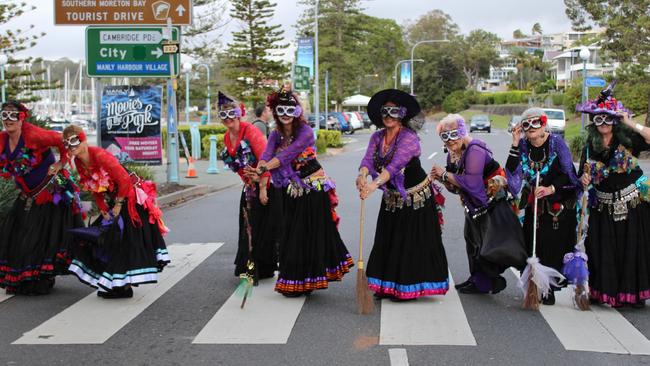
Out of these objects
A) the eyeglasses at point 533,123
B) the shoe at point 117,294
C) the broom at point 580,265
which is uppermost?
the eyeglasses at point 533,123

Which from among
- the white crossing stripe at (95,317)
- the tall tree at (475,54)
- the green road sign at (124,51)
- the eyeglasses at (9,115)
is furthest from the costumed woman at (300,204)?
the tall tree at (475,54)

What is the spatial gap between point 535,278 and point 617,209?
0.94 m

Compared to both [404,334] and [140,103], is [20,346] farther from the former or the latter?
[140,103]

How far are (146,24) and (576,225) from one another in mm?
12195

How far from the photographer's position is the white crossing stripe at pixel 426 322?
19.6ft

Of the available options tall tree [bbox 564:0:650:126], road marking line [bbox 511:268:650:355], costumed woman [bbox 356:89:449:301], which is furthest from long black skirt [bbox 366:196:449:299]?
tall tree [bbox 564:0:650:126]

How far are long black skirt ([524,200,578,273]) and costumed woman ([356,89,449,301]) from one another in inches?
35.0

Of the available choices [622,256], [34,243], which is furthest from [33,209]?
[622,256]

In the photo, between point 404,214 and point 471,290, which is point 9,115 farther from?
point 471,290

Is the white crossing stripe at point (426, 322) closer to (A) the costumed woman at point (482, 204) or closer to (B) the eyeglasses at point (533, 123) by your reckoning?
(A) the costumed woman at point (482, 204)

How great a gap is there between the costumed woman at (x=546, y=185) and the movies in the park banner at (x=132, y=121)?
11075mm

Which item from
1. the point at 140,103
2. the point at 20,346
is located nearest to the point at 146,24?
the point at 140,103

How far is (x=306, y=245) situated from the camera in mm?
7301

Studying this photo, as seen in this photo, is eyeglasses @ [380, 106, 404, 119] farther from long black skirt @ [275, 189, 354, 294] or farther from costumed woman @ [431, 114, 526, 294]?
long black skirt @ [275, 189, 354, 294]
